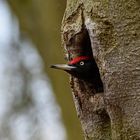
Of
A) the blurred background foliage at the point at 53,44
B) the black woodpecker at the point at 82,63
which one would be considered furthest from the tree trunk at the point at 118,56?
the blurred background foliage at the point at 53,44

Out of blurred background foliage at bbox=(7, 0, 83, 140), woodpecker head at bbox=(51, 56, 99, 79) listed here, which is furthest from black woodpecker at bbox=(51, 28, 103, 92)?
blurred background foliage at bbox=(7, 0, 83, 140)

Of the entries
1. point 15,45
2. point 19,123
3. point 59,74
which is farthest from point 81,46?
point 19,123

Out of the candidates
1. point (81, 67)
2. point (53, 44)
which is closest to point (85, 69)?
point (81, 67)

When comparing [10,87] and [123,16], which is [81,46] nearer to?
[123,16]

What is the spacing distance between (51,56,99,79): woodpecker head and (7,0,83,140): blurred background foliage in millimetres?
1058

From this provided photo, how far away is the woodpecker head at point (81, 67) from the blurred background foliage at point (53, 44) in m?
1.06

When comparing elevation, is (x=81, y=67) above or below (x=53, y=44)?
above

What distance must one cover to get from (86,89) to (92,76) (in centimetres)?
4

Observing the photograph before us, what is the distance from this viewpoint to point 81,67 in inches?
54.6

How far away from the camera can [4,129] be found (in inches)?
161

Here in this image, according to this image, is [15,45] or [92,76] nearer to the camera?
[92,76]

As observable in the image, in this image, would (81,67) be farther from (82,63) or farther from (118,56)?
(118,56)

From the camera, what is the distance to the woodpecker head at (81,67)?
1.38m

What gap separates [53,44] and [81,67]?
1.20 metres
